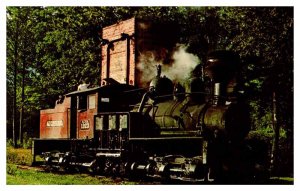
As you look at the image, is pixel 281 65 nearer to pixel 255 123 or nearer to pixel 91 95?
pixel 255 123

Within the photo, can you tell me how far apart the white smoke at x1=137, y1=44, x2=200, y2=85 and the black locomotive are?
4845 mm

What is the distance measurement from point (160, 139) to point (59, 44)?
1052cm

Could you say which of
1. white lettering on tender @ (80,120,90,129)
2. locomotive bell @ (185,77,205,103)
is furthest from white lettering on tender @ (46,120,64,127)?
locomotive bell @ (185,77,205,103)

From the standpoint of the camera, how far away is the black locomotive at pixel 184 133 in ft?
35.6

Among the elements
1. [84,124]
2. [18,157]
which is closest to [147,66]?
[18,157]

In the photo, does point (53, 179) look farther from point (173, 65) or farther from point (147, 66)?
point (147, 66)

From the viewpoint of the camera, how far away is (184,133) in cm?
1162

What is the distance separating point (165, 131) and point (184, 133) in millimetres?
759

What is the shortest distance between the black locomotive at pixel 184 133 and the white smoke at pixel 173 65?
15.9 ft

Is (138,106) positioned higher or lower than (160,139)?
higher

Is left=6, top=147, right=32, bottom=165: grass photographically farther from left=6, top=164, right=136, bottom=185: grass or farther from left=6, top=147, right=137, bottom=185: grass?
left=6, top=164, right=136, bottom=185: grass

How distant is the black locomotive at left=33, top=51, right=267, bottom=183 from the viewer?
10.8 m
